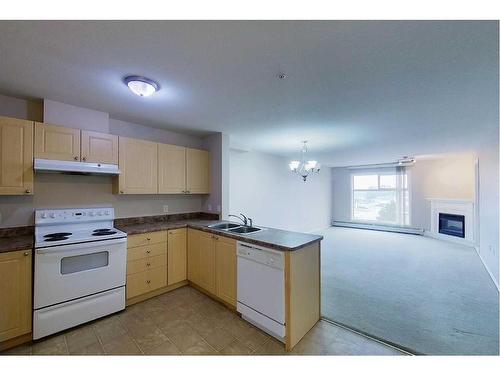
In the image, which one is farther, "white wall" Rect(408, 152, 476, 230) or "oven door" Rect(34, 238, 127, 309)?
→ "white wall" Rect(408, 152, 476, 230)

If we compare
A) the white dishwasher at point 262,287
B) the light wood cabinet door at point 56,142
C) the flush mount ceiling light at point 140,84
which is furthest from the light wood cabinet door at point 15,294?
the white dishwasher at point 262,287

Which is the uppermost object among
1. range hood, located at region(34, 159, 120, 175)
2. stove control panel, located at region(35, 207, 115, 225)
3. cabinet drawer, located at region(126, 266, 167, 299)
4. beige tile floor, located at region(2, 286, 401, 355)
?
range hood, located at region(34, 159, 120, 175)

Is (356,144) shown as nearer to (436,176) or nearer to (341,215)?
(436,176)

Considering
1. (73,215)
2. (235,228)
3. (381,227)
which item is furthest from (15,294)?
(381,227)

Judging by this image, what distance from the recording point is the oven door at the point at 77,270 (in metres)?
1.97

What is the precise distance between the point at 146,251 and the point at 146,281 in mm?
377

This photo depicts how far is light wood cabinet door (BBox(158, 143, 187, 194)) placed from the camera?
319 cm

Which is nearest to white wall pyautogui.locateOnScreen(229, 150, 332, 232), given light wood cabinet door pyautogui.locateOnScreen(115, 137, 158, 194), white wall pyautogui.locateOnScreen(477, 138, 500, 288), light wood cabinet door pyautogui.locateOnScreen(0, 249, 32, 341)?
light wood cabinet door pyautogui.locateOnScreen(115, 137, 158, 194)

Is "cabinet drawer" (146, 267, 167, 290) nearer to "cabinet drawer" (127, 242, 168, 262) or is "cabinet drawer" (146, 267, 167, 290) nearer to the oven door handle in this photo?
"cabinet drawer" (127, 242, 168, 262)

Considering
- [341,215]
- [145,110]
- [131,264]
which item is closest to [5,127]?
[145,110]

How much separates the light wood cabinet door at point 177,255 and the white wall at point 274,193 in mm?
1706

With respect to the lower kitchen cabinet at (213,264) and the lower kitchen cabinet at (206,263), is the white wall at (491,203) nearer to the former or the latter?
the lower kitchen cabinet at (213,264)

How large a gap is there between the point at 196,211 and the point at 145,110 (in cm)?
191

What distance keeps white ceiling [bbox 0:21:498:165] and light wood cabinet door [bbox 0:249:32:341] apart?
1620 mm
